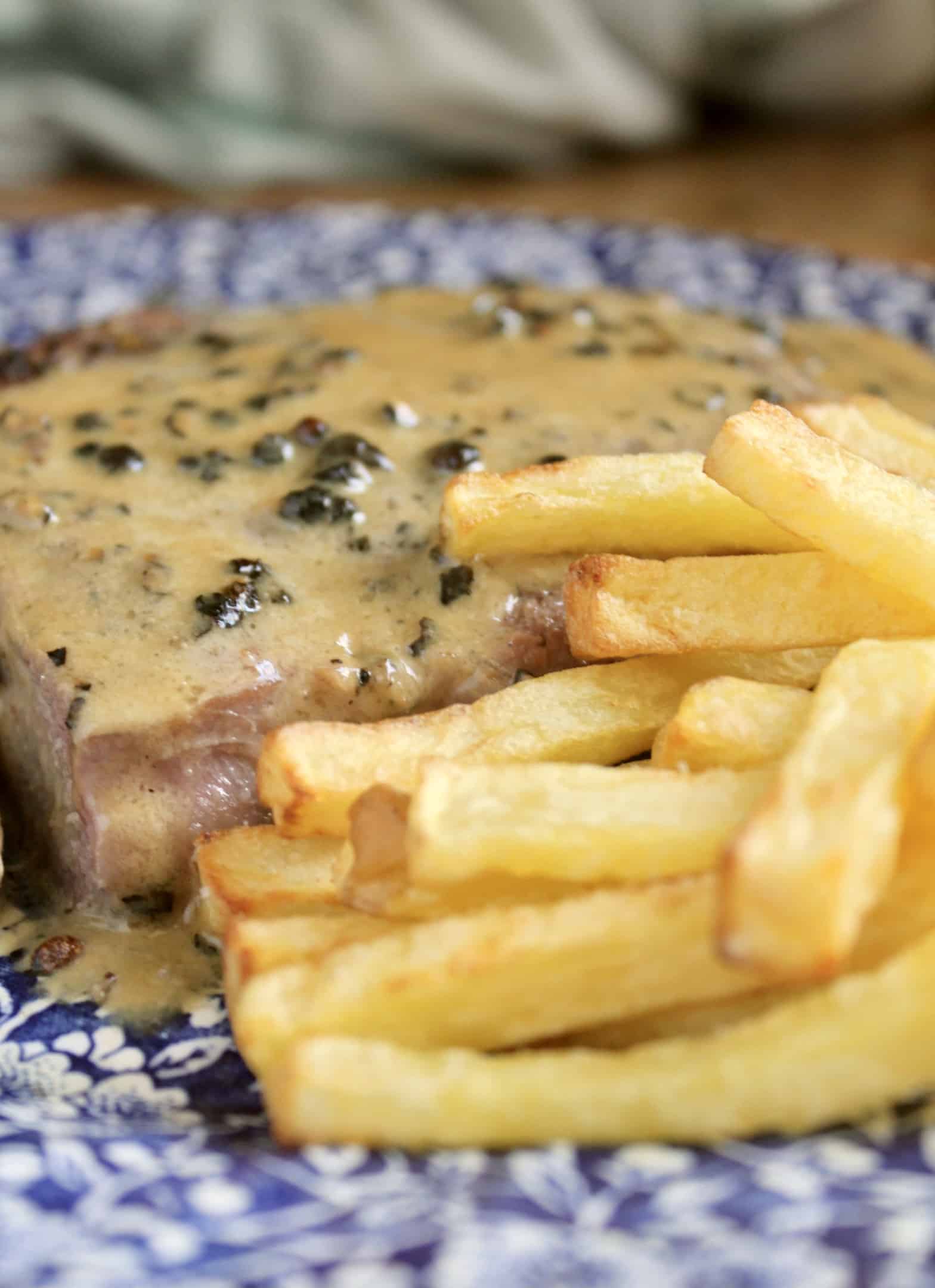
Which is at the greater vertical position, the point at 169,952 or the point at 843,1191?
the point at 843,1191

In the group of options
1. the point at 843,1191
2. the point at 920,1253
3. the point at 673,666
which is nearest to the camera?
the point at 920,1253

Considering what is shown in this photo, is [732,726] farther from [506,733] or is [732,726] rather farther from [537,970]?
[537,970]

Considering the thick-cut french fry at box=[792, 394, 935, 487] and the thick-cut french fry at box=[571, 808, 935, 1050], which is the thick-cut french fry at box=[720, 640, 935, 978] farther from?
the thick-cut french fry at box=[792, 394, 935, 487]

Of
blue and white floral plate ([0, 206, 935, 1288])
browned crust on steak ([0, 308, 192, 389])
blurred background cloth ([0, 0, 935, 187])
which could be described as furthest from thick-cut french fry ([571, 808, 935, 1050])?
blurred background cloth ([0, 0, 935, 187])

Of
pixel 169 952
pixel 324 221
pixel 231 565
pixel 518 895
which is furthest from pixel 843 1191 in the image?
pixel 324 221

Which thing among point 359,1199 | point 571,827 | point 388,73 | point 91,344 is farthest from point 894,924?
point 388,73

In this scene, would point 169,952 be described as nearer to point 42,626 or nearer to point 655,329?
point 42,626
